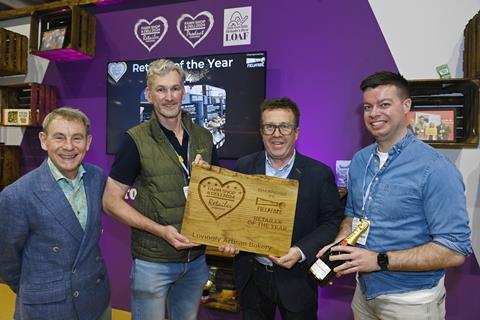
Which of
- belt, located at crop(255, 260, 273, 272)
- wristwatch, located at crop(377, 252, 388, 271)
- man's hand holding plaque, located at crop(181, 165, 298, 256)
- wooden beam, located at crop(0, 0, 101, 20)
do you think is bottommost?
belt, located at crop(255, 260, 273, 272)

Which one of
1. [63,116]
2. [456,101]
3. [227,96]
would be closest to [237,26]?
[227,96]

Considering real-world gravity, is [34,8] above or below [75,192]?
above

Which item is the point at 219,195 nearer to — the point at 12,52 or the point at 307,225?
the point at 307,225

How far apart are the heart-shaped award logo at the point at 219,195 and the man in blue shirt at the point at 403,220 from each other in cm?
50

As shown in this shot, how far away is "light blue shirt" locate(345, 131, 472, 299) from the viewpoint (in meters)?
1.47

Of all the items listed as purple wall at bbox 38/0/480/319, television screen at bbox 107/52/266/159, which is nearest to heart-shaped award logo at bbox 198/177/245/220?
television screen at bbox 107/52/266/159

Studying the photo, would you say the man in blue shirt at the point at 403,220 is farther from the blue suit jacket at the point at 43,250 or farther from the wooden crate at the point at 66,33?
the wooden crate at the point at 66,33

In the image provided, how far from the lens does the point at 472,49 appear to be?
91.7 inches

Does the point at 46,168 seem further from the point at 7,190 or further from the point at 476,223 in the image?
the point at 476,223

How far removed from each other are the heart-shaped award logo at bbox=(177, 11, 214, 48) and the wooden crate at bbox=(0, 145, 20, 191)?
219cm

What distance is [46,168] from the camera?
161 centimetres

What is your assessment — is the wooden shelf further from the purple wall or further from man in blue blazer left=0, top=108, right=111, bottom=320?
man in blue blazer left=0, top=108, right=111, bottom=320

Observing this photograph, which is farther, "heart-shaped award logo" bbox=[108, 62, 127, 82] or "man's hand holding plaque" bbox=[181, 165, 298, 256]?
"heart-shaped award logo" bbox=[108, 62, 127, 82]

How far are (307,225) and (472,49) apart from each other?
159 cm
